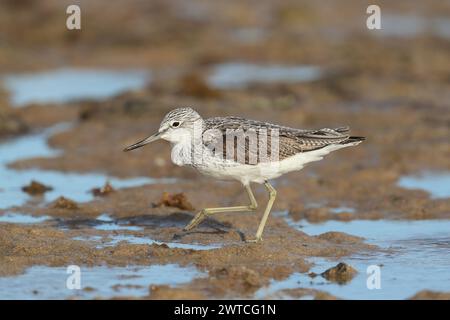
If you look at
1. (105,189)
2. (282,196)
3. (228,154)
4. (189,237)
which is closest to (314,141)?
(228,154)

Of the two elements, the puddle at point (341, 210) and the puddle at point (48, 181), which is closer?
the puddle at point (341, 210)

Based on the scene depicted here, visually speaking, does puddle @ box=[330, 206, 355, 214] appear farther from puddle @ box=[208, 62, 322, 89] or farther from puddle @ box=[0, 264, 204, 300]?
puddle @ box=[208, 62, 322, 89]

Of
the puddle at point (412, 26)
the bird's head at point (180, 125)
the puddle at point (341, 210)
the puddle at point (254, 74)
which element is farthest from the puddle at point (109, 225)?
the puddle at point (412, 26)

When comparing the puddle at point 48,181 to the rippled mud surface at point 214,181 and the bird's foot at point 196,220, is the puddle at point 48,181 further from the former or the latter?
the bird's foot at point 196,220

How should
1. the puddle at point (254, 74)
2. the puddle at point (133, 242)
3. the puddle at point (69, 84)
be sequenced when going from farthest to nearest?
the puddle at point (254, 74) → the puddle at point (69, 84) → the puddle at point (133, 242)

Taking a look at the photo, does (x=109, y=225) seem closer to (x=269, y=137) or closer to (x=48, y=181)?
(x=269, y=137)

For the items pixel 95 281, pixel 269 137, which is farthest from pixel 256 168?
pixel 95 281

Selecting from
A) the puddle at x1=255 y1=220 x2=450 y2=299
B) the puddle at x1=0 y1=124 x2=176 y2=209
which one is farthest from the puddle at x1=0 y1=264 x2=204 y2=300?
the puddle at x1=0 y1=124 x2=176 y2=209

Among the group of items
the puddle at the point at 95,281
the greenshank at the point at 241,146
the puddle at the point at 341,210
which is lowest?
the puddle at the point at 95,281
